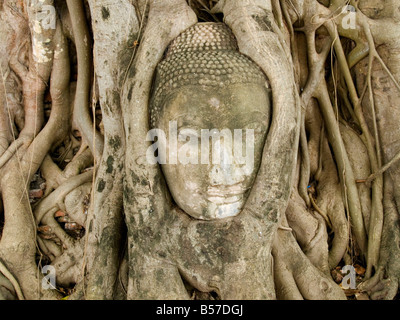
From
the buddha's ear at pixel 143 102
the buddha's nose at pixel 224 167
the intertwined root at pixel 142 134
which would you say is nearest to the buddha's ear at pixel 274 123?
the intertwined root at pixel 142 134

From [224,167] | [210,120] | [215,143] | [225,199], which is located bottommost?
[225,199]

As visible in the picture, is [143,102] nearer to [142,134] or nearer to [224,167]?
[142,134]

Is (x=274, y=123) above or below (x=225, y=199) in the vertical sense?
above

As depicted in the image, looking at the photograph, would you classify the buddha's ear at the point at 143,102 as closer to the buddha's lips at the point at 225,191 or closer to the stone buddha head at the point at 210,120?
the stone buddha head at the point at 210,120

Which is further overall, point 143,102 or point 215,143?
point 143,102

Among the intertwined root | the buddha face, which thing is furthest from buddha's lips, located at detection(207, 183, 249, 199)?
the intertwined root

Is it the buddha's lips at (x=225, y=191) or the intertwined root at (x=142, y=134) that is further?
the intertwined root at (x=142, y=134)

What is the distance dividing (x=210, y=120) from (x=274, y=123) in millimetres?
300

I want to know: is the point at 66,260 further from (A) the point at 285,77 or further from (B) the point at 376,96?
(B) the point at 376,96

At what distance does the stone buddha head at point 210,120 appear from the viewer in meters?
1.61

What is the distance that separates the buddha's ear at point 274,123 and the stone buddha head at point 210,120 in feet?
0.14

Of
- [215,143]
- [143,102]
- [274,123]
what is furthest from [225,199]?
[143,102]

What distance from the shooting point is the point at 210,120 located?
1614mm

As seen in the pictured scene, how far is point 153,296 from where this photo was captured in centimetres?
171
